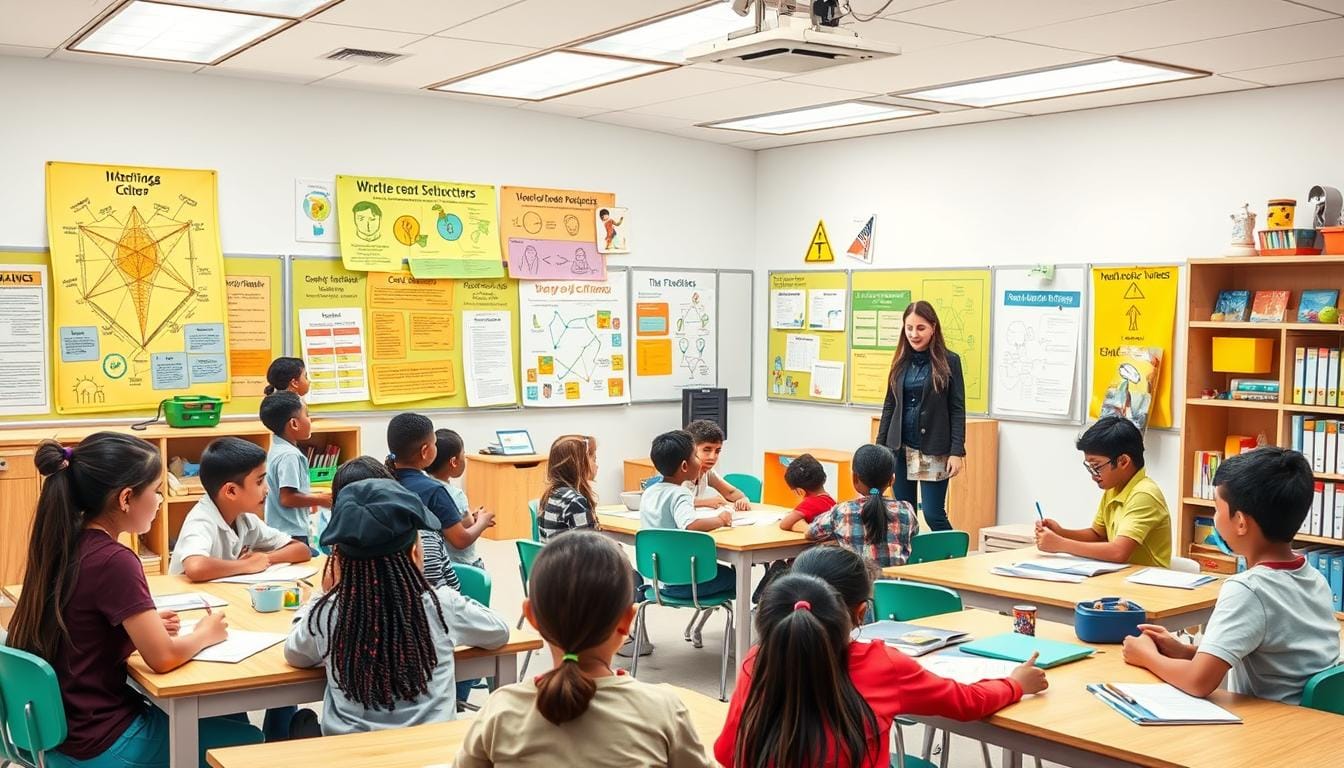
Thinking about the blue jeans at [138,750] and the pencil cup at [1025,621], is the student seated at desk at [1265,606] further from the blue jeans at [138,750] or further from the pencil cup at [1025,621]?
the blue jeans at [138,750]

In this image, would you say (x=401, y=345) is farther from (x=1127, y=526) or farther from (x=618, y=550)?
(x=618, y=550)

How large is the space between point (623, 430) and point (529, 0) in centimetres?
438

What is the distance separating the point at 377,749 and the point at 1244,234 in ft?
19.0

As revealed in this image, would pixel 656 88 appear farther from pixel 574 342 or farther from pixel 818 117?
pixel 574 342

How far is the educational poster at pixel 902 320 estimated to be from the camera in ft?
27.4

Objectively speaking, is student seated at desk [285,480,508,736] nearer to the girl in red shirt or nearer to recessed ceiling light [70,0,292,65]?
the girl in red shirt

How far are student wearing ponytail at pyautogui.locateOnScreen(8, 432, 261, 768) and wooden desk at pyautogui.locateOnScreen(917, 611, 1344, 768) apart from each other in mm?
1763

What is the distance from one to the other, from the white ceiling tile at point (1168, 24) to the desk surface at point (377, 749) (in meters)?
3.94

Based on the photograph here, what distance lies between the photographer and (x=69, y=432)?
22.5 ft

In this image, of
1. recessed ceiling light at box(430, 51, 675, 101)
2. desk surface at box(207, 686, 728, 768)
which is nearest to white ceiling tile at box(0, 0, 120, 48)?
recessed ceiling light at box(430, 51, 675, 101)

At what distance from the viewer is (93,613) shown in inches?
114

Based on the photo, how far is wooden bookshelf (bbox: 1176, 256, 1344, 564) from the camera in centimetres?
657

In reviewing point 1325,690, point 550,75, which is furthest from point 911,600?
point 550,75

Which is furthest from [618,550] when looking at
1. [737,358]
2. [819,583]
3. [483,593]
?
[737,358]
